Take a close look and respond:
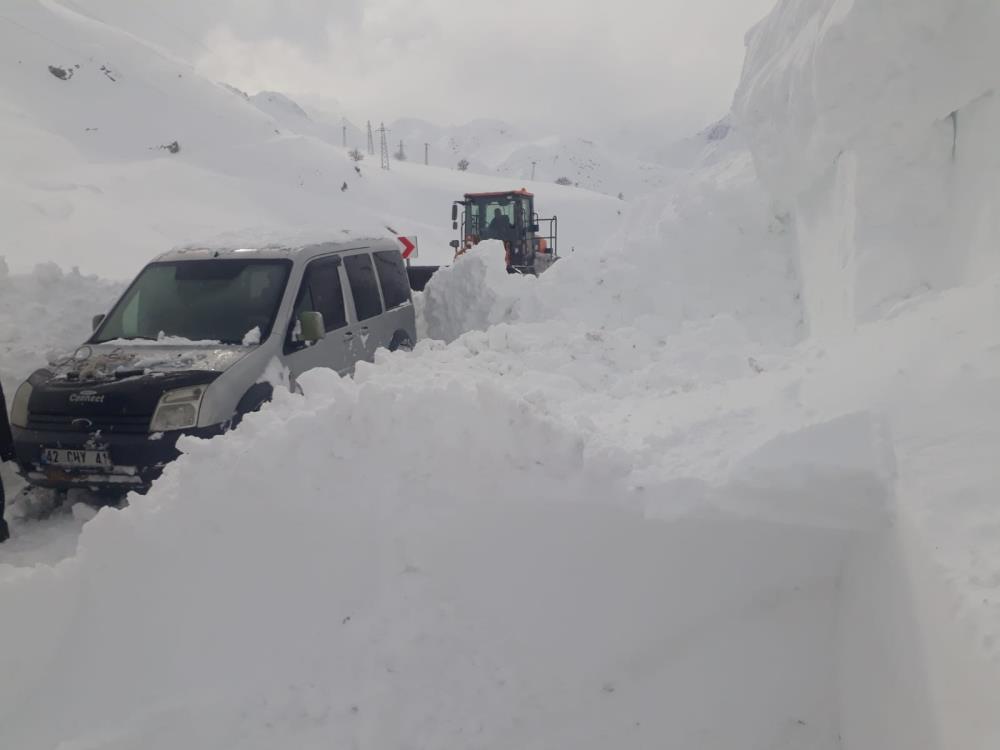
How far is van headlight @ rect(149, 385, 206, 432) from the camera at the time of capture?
452 centimetres

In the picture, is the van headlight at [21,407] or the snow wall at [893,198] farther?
the van headlight at [21,407]

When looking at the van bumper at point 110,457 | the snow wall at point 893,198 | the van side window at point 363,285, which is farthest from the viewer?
the van side window at point 363,285

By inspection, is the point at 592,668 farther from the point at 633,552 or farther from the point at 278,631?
the point at 278,631

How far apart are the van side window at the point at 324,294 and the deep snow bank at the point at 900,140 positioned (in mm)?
4214

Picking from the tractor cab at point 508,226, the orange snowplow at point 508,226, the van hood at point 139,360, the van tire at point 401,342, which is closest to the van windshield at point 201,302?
the van hood at point 139,360

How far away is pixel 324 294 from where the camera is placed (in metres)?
5.88

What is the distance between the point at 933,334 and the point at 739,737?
6.38 feet

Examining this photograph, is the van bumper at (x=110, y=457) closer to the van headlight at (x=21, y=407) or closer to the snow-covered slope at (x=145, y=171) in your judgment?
the van headlight at (x=21, y=407)

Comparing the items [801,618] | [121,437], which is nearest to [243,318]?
[121,437]

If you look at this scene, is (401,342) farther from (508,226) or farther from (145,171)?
(145,171)

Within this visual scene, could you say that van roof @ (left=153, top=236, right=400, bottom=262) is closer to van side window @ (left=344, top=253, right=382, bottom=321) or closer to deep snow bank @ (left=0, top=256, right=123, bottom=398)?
van side window @ (left=344, top=253, right=382, bottom=321)

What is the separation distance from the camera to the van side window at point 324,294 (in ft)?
18.4

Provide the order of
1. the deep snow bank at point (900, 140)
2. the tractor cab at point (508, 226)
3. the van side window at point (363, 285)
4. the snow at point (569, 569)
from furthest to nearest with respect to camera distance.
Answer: the tractor cab at point (508, 226) → the van side window at point (363, 285) → the deep snow bank at point (900, 140) → the snow at point (569, 569)

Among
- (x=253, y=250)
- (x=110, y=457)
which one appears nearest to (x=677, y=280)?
(x=253, y=250)
